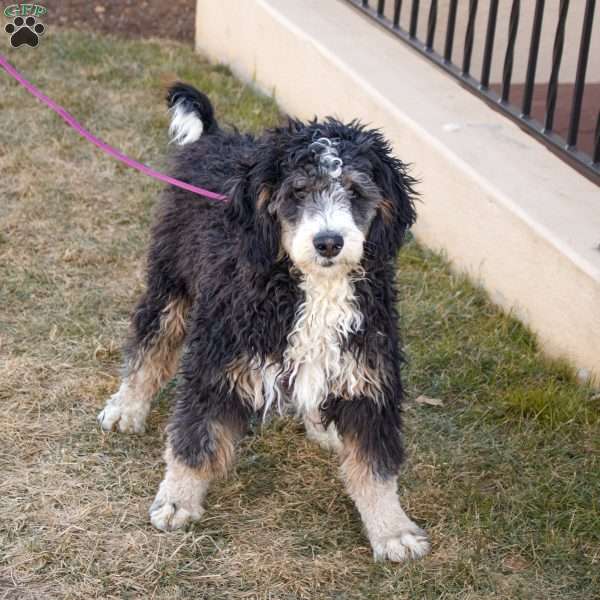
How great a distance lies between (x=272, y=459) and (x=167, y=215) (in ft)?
3.04

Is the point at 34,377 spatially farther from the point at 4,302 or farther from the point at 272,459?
the point at 272,459

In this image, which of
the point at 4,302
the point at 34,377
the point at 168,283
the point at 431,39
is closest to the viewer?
the point at 168,283

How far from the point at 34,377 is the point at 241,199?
5.03 ft

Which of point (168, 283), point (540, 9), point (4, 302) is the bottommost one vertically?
point (4, 302)

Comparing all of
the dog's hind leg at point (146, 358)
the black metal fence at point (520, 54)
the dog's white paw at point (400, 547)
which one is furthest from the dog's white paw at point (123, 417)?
the black metal fence at point (520, 54)

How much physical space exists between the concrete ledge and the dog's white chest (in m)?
1.34

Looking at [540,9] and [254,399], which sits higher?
[540,9]

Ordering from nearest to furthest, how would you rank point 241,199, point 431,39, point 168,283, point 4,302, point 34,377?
point 241,199 → point 168,283 → point 34,377 → point 4,302 → point 431,39

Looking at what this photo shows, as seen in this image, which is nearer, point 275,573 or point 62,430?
point 275,573

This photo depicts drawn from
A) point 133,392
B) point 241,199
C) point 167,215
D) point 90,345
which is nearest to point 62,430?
point 133,392

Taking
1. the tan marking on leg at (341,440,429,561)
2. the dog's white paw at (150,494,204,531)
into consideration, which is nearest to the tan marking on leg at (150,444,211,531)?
the dog's white paw at (150,494,204,531)

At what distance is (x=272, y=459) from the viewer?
392 cm

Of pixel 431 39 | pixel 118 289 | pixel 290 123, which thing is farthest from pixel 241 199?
pixel 431 39

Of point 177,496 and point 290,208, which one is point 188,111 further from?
point 177,496
